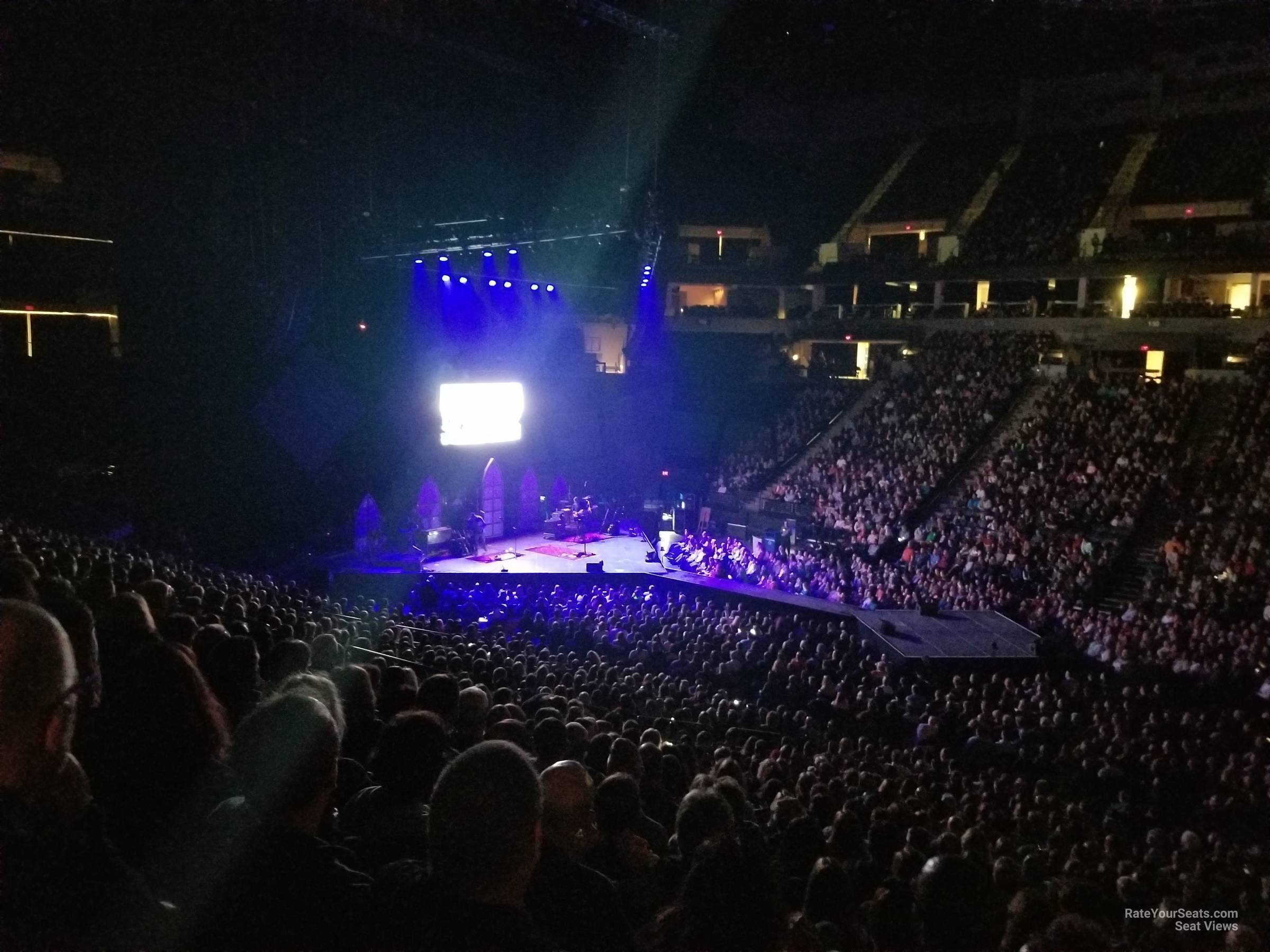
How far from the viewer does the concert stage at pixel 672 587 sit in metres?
15.1

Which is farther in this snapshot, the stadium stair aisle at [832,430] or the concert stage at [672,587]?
the stadium stair aisle at [832,430]

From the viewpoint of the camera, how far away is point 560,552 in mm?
24031

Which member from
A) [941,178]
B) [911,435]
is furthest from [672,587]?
[941,178]

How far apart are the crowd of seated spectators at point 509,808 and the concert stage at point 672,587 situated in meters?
4.37

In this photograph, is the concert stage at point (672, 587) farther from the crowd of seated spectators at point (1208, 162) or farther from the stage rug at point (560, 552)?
the crowd of seated spectators at point (1208, 162)

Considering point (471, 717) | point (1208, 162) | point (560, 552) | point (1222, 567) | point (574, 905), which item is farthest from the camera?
point (1208, 162)

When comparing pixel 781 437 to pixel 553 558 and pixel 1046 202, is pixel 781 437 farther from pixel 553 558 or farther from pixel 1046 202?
pixel 1046 202

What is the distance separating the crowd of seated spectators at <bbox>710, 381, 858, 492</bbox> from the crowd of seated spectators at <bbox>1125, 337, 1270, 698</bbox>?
35.3ft

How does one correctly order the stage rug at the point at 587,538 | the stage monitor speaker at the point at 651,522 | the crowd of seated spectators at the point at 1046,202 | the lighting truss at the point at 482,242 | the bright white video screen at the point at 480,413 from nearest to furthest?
the lighting truss at the point at 482,242, the bright white video screen at the point at 480,413, the stage rug at the point at 587,538, the stage monitor speaker at the point at 651,522, the crowd of seated spectators at the point at 1046,202

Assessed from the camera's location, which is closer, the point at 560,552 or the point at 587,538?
the point at 560,552

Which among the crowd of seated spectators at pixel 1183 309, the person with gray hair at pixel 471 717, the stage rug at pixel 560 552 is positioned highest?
the crowd of seated spectators at pixel 1183 309

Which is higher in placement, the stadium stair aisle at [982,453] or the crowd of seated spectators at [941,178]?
the crowd of seated spectators at [941,178]

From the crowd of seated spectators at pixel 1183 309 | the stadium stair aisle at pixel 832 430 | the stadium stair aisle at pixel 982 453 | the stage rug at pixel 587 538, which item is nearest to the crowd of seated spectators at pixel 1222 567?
the stadium stair aisle at pixel 982 453

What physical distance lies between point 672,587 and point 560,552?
4243 mm
